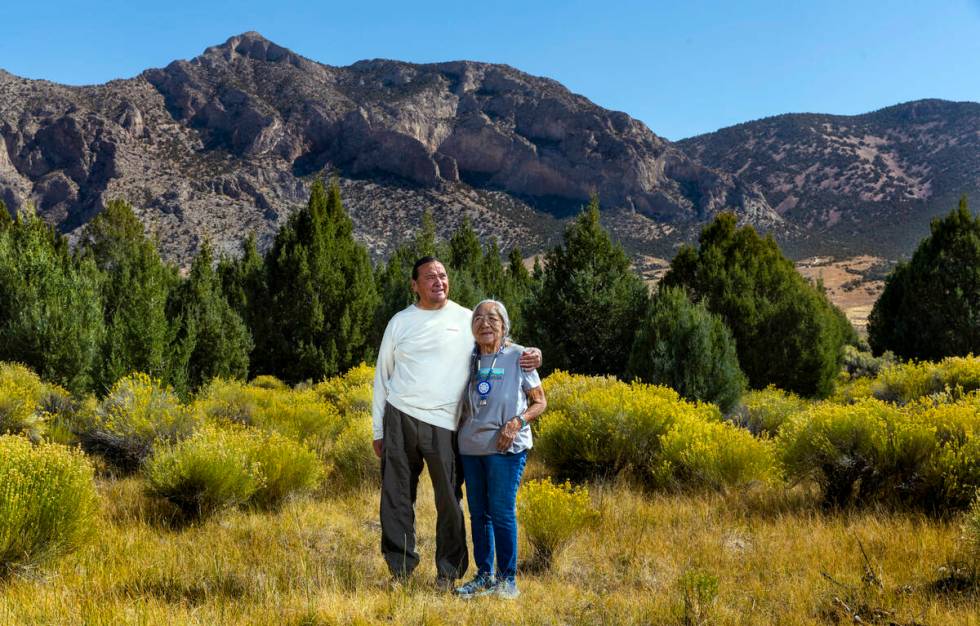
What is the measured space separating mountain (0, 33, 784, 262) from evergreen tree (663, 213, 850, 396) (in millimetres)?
56121

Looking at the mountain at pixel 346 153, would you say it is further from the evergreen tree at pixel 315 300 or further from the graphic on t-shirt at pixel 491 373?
the graphic on t-shirt at pixel 491 373

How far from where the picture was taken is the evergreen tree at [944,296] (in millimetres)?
14609

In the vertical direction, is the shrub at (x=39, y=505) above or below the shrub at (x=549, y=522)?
above

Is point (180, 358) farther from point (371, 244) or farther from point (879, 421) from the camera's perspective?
point (371, 244)

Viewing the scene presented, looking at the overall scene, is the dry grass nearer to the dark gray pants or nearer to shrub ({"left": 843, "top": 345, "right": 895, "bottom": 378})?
the dark gray pants

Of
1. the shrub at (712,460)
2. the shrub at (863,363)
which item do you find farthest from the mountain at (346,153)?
the shrub at (712,460)

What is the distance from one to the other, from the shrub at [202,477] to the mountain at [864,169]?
79.9 metres

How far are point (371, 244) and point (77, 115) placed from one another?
52451 millimetres

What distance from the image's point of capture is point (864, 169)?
94125 millimetres

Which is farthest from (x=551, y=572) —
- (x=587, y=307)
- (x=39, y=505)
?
(x=587, y=307)

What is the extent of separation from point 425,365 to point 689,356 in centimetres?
845

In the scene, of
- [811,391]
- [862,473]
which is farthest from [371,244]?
[862,473]

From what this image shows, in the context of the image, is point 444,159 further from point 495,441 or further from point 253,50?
point 495,441

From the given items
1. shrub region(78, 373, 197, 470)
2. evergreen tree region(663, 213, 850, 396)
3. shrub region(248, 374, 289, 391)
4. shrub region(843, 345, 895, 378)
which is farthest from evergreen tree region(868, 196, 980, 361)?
shrub region(78, 373, 197, 470)
